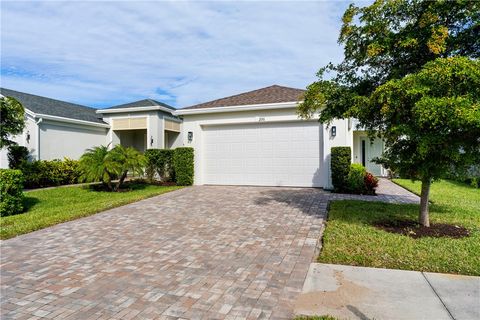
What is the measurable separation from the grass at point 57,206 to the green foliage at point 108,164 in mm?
655

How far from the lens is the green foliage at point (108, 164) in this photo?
10915 mm

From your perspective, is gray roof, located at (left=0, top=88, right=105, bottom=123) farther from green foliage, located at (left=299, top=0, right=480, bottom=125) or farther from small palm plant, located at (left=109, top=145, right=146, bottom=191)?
green foliage, located at (left=299, top=0, right=480, bottom=125)

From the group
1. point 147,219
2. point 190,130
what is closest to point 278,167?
point 190,130

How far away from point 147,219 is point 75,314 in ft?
13.6

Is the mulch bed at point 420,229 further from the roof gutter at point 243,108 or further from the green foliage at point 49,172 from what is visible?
the green foliage at point 49,172

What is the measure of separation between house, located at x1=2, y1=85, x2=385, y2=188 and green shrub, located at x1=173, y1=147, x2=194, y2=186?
378 mm

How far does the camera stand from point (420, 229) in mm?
5742

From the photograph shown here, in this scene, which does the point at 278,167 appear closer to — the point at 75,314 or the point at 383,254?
the point at 383,254

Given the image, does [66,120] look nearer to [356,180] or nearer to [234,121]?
[234,121]

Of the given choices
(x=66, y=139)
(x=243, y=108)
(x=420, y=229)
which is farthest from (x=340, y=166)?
(x=66, y=139)

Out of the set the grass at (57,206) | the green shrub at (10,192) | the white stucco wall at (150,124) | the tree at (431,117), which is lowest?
the grass at (57,206)

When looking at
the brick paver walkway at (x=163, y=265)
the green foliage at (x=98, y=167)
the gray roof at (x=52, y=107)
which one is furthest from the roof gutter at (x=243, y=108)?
the gray roof at (x=52, y=107)

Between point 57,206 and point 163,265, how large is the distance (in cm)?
631

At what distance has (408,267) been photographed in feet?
13.4
